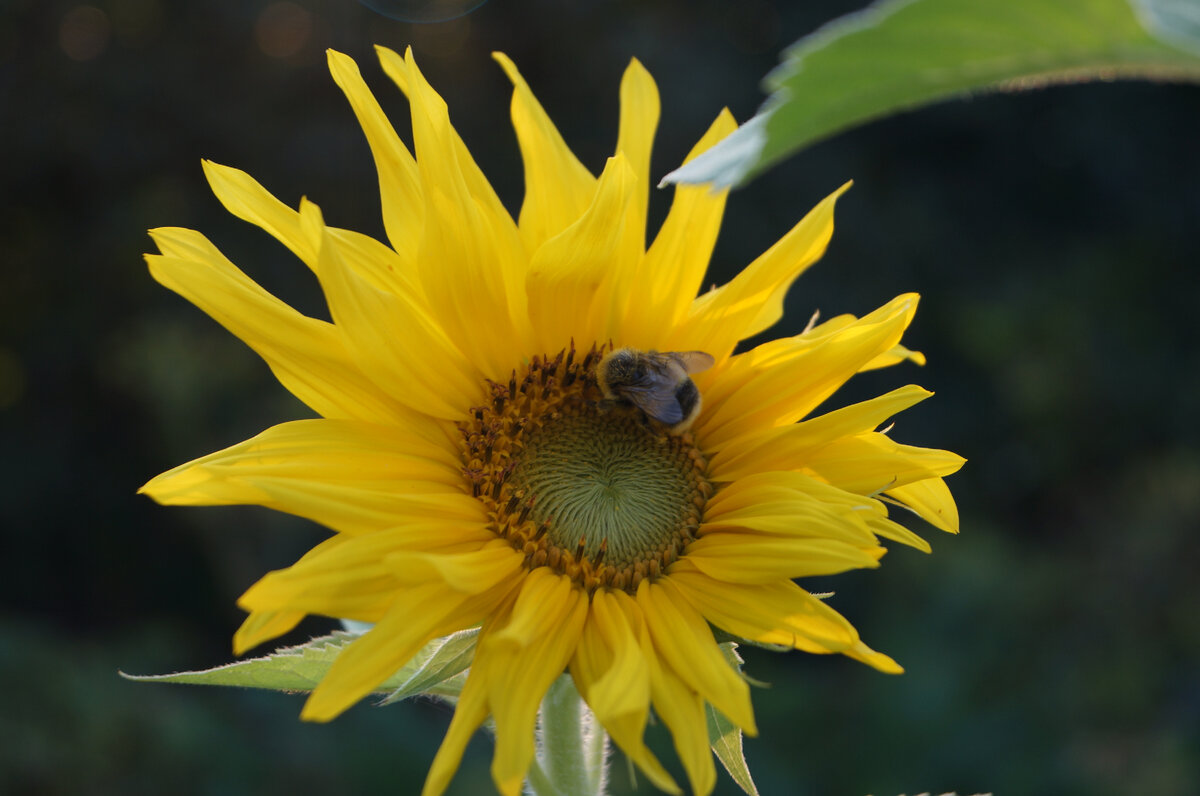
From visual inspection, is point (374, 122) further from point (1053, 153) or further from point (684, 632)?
point (1053, 153)

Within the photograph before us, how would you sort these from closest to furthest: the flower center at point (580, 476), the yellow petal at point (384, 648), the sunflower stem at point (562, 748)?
the yellow petal at point (384, 648) < the sunflower stem at point (562, 748) < the flower center at point (580, 476)

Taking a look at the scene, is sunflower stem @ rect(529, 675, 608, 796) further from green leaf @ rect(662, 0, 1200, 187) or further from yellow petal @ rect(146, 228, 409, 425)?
green leaf @ rect(662, 0, 1200, 187)

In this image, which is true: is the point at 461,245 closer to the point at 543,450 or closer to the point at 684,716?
the point at 543,450

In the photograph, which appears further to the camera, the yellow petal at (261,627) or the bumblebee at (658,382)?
the bumblebee at (658,382)

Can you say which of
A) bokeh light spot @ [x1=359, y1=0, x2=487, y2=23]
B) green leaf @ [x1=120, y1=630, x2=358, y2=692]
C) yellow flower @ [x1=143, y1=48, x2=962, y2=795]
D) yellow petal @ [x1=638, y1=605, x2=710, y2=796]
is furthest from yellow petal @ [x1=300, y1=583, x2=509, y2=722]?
bokeh light spot @ [x1=359, y1=0, x2=487, y2=23]

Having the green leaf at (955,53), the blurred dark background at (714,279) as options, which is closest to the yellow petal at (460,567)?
the green leaf at (955,53)

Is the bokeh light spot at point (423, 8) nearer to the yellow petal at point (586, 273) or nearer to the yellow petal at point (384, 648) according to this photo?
the yellow petal at point (586, 273)

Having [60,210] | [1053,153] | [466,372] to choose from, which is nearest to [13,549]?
[60,210]
